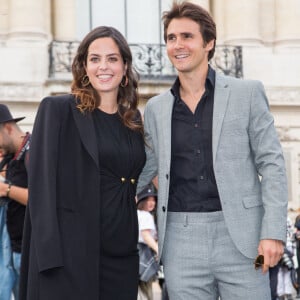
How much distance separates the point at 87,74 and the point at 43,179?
74 centimetres

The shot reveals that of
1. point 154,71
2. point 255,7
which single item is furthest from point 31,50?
point 255,7

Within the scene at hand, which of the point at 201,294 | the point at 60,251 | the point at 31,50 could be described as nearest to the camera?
the point at 60,251

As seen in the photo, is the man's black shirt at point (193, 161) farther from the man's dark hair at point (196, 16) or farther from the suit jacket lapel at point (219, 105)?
the man's dark hair at point (196, 16)

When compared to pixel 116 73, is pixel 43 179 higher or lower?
lower

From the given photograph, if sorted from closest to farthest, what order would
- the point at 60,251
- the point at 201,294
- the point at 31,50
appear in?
1. the point at 60,251
2. the point at 201,294
3. the point at 31,50

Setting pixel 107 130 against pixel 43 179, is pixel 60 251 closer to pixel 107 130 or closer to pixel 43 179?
pixel 43 179

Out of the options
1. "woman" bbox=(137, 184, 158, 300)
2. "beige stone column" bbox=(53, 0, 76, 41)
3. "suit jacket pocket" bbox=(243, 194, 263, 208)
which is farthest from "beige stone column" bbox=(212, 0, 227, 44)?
"suit jacket pocket" bbox=(243, 194, 263, 208)

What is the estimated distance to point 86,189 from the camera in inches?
180

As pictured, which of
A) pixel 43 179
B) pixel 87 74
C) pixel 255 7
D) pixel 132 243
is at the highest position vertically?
pixel 255 7

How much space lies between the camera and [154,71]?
A: 1973 cm

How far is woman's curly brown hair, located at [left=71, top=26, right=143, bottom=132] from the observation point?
4.79 m

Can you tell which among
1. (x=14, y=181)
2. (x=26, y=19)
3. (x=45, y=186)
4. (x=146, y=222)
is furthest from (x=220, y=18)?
(x=45, y=186)

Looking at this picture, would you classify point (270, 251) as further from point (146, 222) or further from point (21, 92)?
point (21, 92)

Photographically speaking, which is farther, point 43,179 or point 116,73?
point 116,73
